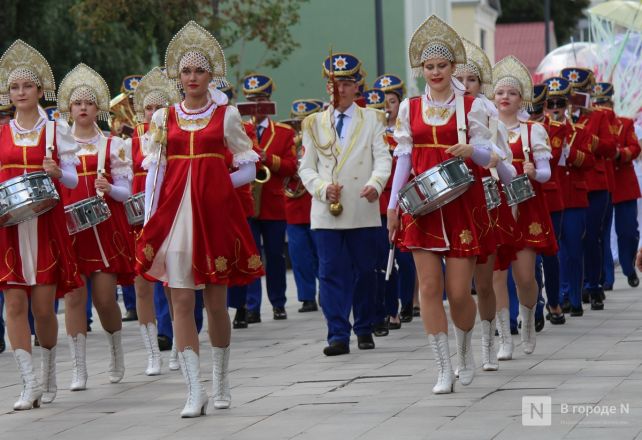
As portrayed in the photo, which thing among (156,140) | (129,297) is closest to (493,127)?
(156,140)

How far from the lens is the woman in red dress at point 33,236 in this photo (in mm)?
9844

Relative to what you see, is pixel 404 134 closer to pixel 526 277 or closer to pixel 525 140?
pixel 526 277

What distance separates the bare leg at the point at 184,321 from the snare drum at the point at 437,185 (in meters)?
1.44

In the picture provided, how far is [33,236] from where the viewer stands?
9906 millimetres

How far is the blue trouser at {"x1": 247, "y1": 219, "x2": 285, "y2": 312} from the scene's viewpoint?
15.6m

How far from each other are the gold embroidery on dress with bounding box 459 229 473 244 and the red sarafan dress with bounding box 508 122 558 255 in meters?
2.37

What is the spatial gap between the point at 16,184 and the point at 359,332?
378 centimetres

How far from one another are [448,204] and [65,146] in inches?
94.2

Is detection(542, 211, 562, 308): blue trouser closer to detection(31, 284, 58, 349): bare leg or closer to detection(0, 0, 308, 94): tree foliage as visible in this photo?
detection(31, 284, 58, 349): bare leg

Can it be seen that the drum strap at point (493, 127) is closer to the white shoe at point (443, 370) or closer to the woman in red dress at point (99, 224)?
the white shoe at point (443, 370)

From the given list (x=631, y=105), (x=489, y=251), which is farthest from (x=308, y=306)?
(x=631, y=105)

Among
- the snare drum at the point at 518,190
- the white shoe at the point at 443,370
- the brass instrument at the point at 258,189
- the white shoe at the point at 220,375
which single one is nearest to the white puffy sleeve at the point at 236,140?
the white shoe at the point at 220,375

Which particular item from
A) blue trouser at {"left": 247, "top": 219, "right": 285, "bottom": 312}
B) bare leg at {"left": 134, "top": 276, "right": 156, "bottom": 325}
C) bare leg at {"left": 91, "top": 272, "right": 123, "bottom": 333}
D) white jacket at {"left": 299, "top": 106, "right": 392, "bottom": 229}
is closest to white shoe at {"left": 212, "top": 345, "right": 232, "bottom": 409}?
bare leg at {"left": 91, "top": 272, "right": 123, "bottom": 333}

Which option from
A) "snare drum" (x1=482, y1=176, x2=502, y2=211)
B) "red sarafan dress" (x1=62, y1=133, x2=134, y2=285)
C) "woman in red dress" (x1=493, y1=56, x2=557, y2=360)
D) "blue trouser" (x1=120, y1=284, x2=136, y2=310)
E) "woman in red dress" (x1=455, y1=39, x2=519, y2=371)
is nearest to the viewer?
"woman in red dress" (x1=455, y1=39, x2=519, y2=371)
